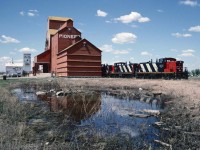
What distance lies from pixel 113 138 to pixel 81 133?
45.3 inches

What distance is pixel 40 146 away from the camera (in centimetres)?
603

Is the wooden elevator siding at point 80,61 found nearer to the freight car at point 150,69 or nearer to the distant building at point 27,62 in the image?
the freight car at point 150,69

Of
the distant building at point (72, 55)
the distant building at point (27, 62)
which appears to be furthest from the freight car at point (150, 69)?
the distant building at point (27, 62)

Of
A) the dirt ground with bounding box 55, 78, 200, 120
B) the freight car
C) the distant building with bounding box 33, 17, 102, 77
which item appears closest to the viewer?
the dirt ground with bounding box 55, 78, 200, 120

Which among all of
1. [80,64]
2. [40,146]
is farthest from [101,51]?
[40,146]

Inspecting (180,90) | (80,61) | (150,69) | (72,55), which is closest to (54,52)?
(72,55)

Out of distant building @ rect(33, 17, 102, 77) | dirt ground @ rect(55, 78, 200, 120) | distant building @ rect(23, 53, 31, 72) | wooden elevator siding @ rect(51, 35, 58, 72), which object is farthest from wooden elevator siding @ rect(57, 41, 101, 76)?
distant building @ rect(23, 53, 31, 72)

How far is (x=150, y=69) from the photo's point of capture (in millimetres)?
37219

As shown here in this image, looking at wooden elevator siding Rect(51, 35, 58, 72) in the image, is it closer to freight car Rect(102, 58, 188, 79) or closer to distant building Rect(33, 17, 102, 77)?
distant building Rect(33, 17, 102, 77)

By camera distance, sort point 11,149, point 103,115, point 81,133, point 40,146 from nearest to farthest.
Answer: point 11,149 < point 40,146 < point 81,133 < point 103,115

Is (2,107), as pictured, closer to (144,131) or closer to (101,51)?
(144,131)

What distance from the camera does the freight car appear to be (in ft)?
106

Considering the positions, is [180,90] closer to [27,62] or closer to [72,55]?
[72,55]

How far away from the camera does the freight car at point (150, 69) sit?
106 feet
